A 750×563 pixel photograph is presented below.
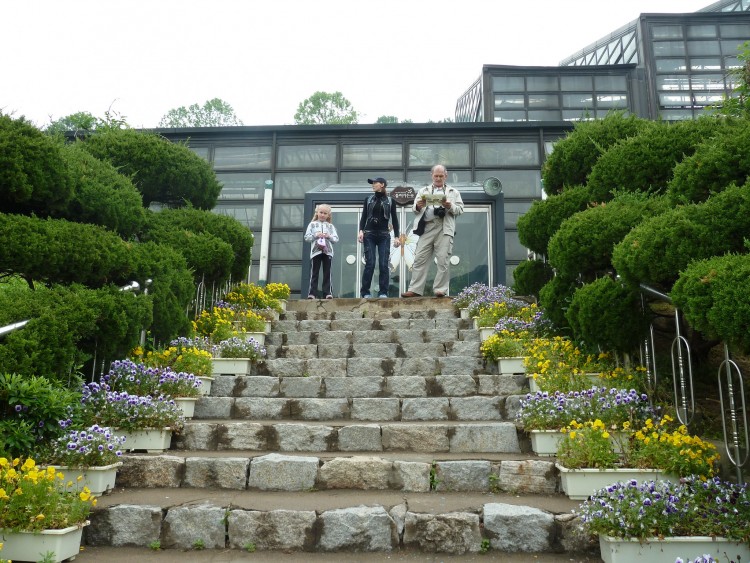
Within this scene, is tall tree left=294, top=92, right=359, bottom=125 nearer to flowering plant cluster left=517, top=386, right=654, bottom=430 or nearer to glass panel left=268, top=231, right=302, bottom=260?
glass panel left=268, top=231, right=302, bottom=260

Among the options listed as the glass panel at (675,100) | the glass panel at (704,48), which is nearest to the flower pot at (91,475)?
the glass panel at (675,100)

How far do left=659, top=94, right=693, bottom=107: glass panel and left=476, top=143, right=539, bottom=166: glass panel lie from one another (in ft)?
24.8

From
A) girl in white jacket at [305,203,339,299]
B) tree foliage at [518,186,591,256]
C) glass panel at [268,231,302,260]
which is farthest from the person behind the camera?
glass panel at [268,231,302,260]

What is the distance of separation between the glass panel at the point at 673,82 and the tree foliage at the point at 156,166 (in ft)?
56.5

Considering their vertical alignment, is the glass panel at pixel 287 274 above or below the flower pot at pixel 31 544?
above

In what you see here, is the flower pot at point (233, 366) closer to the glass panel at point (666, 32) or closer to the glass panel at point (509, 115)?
the glass panel at point (509, 115)

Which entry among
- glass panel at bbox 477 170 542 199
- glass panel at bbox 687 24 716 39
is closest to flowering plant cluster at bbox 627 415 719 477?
glass panel at bbox 477 170 542 199

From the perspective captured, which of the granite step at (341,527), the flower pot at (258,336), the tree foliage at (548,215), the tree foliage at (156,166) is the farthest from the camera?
the tree foliage at (156,166)

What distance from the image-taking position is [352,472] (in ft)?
13.5

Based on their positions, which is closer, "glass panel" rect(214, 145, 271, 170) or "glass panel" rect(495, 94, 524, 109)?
"glass panel" rect(214, 145, 271, 170)

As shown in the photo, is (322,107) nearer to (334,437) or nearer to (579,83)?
(579,83)

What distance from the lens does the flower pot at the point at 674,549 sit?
10.3 feet

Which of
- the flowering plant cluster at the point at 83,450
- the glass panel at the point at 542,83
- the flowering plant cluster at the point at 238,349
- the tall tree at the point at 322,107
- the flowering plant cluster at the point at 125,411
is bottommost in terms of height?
the flowering plant cluster at the point at 83,450

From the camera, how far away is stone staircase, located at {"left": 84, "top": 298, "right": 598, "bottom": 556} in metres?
3.49
